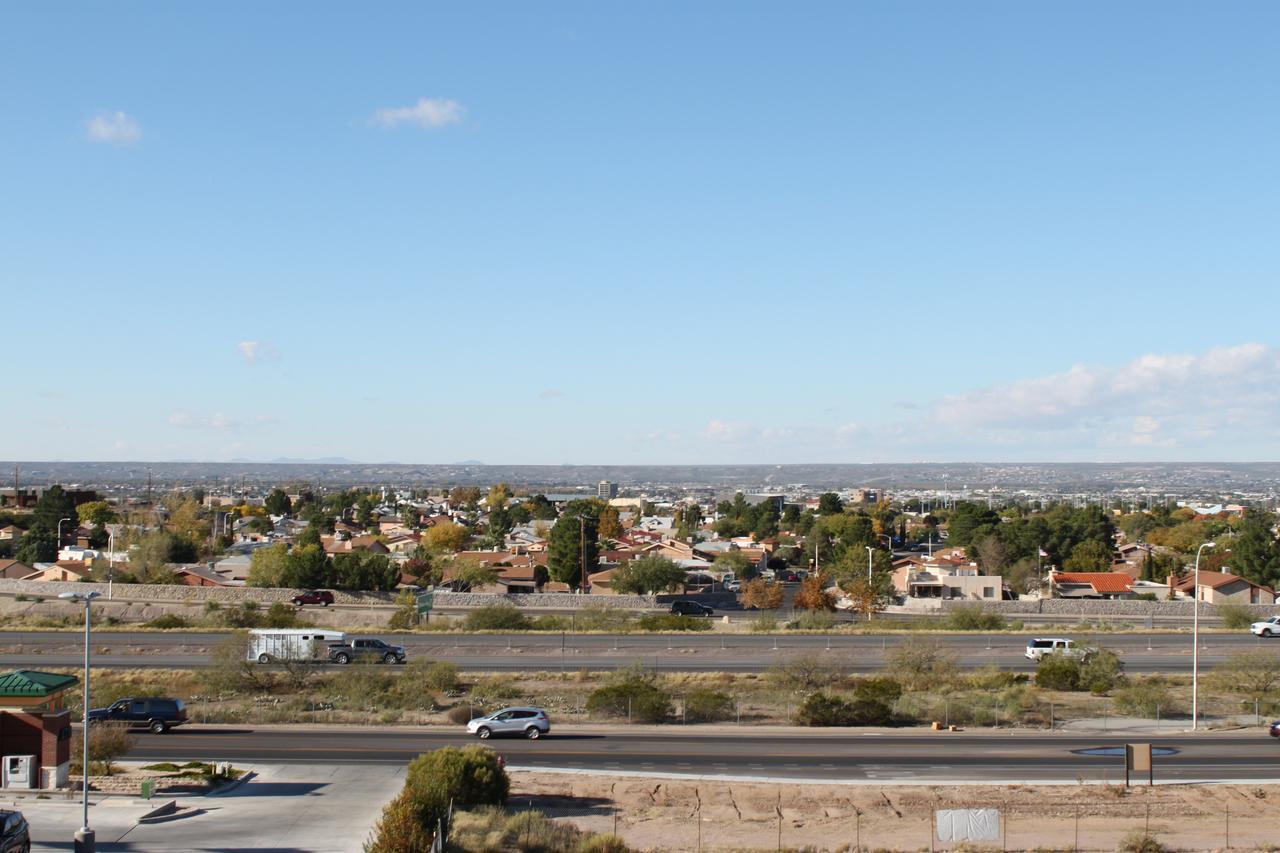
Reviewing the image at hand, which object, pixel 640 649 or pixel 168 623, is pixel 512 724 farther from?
pixel 168 623

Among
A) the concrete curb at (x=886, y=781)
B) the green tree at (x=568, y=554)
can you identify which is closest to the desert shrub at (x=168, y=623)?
the green tree at (x=568, y=554)

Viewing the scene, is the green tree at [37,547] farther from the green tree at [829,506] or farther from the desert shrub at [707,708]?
the green tree at [829,506]

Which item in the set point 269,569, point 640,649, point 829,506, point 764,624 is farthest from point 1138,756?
point 829,506

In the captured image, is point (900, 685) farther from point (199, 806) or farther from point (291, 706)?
point (199, 806)

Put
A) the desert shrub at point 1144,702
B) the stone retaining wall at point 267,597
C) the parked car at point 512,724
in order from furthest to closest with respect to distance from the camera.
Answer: the stone retaining wall at point 267,597 → the desert shrub at point 1144,702 → the parked car at point 512,724

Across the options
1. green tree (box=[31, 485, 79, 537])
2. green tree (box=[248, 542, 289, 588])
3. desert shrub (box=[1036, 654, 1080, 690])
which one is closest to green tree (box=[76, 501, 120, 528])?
green tree (box=[31, 485, 79, 537])

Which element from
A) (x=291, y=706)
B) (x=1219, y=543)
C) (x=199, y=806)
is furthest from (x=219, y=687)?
(x=1219, y=543)

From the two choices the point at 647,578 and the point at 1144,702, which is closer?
the point at 1144,702
